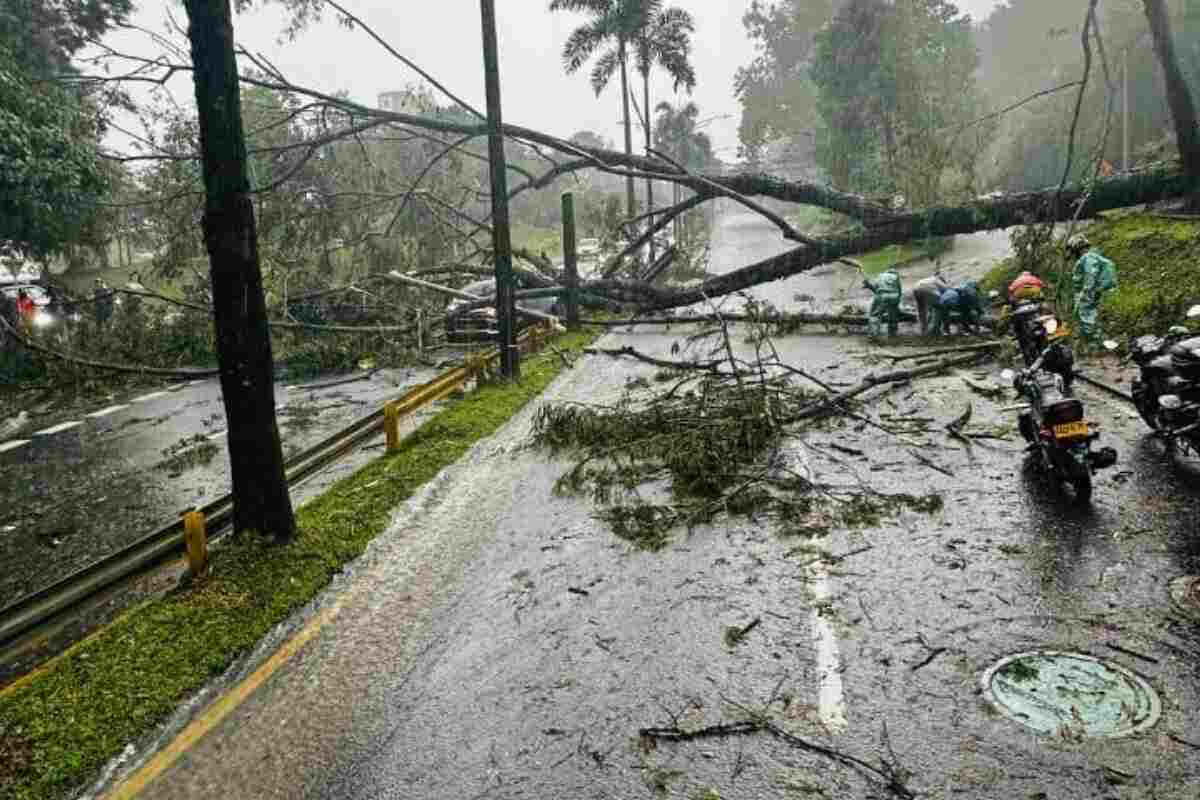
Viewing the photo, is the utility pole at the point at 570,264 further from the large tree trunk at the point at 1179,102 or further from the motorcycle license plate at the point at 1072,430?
the motorcycle license plate at the point at 1072,430

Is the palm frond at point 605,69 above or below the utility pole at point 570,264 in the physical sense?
above

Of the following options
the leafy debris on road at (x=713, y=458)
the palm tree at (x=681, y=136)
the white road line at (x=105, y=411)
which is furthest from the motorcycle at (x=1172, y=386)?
the palm tree at (x=681, y=136)

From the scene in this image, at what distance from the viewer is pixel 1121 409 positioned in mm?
9297

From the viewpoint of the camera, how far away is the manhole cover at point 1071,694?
13.0 ft

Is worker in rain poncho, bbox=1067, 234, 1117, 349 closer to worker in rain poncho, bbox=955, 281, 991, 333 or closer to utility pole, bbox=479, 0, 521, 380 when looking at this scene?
worker in rain poncho, bbox=955, 281, 991, 333

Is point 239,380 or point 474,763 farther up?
point 239,380

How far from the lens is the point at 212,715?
15.4ft

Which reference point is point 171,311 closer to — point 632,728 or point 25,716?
point 25,716

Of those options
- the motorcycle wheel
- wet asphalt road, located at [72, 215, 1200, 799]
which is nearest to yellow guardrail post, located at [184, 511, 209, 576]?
wet asphalt road, located at [72, 215, 1200, 799]

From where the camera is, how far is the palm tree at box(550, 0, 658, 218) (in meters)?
35.1

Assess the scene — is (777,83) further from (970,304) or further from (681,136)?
(970,304)

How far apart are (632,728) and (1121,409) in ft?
24.7

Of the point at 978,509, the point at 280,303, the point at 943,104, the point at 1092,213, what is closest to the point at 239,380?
the point at 978,509

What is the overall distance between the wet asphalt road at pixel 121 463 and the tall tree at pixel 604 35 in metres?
22.5
